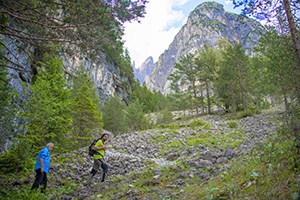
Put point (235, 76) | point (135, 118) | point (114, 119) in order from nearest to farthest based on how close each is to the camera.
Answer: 1. point (235, 76)
2. point (114, 119)
3. point (135, 118)

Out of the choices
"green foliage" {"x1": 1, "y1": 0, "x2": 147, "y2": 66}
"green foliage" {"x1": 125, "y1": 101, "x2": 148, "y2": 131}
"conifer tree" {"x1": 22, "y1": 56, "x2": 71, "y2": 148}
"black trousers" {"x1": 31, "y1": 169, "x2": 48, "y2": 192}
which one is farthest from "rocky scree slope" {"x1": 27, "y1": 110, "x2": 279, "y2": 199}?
"green foliage" {"x1": 125, "y1": 101, "x2": 148, "y2": 131}

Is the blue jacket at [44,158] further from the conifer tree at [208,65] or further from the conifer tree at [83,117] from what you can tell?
the conifer tree at [208,65]

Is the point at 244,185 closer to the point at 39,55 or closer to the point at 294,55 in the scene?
the point at 294,55

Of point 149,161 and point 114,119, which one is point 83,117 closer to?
point 149,161

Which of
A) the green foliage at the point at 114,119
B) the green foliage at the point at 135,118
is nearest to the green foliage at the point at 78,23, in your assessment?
the green foliage at the point at 135,118

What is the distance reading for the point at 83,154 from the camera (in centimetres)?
1272

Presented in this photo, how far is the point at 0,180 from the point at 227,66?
27.5 metres

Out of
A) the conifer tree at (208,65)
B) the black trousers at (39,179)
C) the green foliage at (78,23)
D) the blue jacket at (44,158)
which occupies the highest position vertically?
the conifer tree at (208,65)

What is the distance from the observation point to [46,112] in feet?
44.9

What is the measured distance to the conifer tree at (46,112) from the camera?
43.7 ft

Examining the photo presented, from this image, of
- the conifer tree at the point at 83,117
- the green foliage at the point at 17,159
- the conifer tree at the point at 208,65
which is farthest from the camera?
the conifer tree at the point at 208,65

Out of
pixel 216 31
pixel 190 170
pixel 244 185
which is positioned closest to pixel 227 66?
pixel 190 170

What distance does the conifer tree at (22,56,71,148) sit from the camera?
1330 cm

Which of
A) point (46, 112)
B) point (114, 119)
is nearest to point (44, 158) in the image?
point (46, 112)
